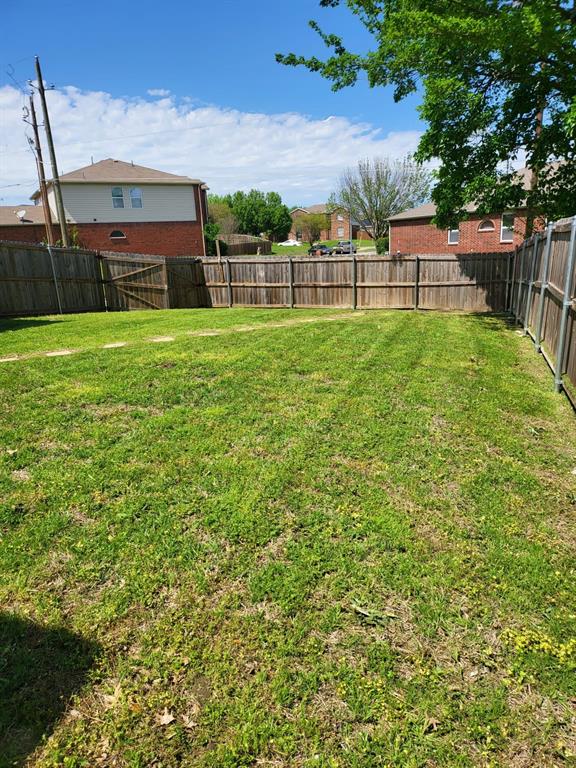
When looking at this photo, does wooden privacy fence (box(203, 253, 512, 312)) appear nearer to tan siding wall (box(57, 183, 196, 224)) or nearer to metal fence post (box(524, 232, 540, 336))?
metal fence post (box(524, 232, 540, 336))

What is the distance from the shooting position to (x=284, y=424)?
16.3 ft

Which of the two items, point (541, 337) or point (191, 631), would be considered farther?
point (541, 337)

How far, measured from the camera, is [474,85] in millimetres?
11156

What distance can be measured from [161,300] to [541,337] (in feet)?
42.5

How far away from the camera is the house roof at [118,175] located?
102 feet

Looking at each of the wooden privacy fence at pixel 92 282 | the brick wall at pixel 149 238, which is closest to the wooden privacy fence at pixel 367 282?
the wooden privacy fence at pixel 92 282

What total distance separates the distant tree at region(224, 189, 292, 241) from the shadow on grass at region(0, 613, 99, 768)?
246ft

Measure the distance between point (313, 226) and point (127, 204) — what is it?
50754 millimetres

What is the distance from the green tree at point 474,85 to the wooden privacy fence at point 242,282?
2.57 meters

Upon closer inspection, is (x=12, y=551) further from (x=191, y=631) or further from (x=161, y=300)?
(x=161, y=300)

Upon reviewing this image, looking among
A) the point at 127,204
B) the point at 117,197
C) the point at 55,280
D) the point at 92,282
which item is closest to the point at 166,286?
the point at 92,282

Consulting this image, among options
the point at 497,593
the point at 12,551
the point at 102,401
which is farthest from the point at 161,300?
the point at 497,593

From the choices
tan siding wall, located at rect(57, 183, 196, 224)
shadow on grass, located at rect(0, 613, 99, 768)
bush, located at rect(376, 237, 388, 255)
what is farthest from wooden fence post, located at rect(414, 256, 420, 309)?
bush, located at rect(376, 237, 388, 255)

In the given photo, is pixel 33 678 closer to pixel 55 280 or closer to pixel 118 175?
pixel 55 280
